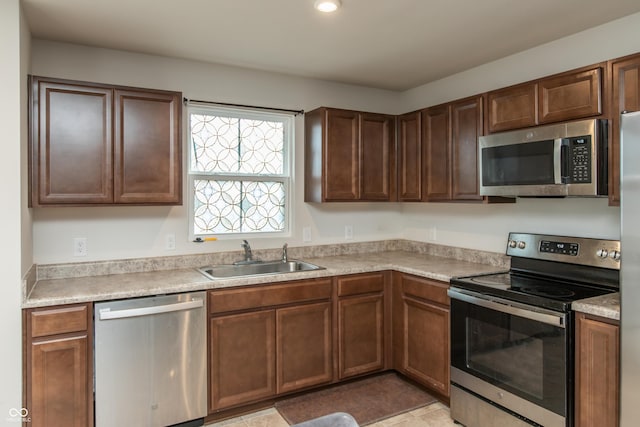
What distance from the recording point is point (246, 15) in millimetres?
2365

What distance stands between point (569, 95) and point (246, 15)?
187cm

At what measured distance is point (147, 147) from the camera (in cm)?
267

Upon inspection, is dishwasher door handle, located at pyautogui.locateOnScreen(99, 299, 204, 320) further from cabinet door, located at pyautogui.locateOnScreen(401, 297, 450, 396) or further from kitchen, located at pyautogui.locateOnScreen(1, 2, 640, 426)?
cabinet door, located at pyautogui.locateOnScreen(401, 297, 450, 396)

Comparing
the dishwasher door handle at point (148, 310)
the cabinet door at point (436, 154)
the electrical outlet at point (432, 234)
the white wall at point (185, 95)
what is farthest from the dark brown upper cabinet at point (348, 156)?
the dishwasher door handle at point (148, 310)

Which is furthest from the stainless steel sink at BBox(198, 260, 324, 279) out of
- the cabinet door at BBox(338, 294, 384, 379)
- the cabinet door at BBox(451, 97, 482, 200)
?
the cabinet door at BBox(451, 97, 482, 200)

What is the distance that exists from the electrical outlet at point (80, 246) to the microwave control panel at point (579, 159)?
299cm

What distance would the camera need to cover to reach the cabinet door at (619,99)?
2.09m

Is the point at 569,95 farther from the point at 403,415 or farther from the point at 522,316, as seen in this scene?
the point at 403,415

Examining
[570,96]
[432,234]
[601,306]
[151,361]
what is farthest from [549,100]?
[151,361]

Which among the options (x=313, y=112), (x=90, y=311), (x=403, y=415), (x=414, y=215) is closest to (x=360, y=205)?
(x=414, y=215)

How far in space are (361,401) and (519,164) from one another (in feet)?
6.20

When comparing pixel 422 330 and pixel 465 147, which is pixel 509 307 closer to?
pixel 422 330

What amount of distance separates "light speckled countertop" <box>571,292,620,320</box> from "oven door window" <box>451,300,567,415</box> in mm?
146

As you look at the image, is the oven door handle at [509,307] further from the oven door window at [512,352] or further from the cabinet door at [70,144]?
the cabinet door at [70,144]
